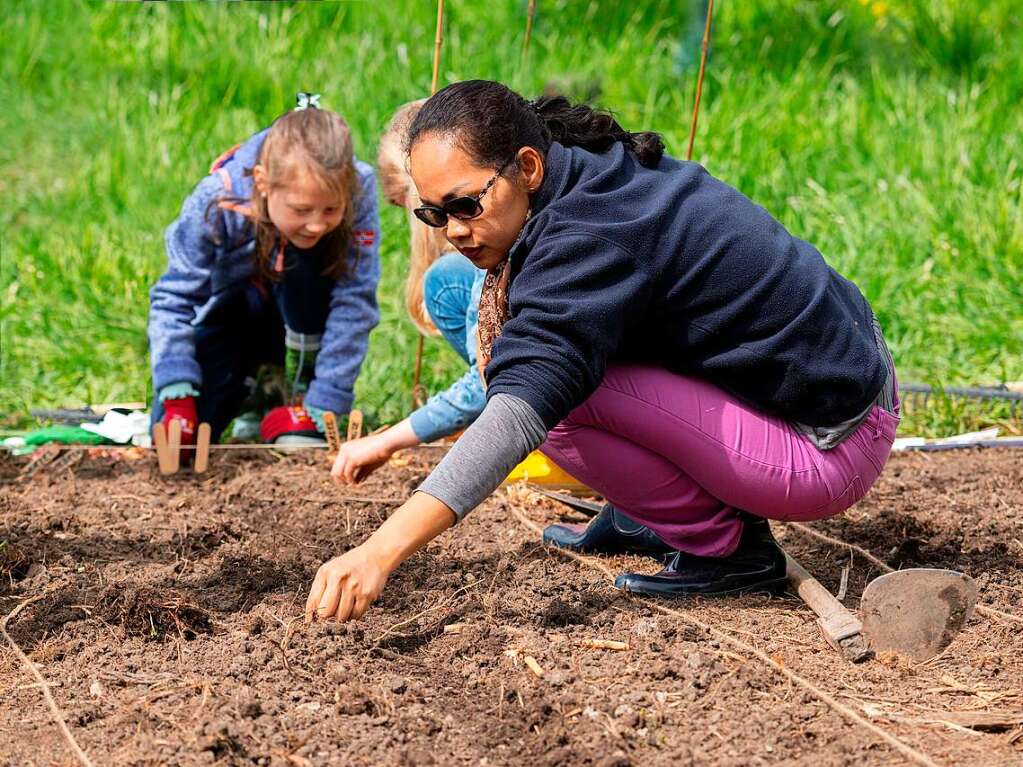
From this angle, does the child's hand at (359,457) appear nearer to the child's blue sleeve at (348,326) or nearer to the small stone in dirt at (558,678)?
the small stone in dirt at (558,678)

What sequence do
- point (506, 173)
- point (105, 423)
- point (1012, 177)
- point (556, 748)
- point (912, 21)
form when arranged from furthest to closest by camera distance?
point (912, 21)
point (1012, 177)
point (105, 423)
point (506, 173)
point (556, 748)

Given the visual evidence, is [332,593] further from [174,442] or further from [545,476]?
[174,442]

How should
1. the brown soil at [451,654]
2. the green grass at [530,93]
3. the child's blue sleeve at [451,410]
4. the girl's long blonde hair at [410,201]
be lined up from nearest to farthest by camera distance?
the brown soil at [451,654] < the child's blue sleeve at [451,410] < the girl's long blonde hair at [410,201] < the green grass at [530,93]

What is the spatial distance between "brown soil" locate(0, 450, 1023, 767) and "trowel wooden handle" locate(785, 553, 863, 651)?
37 millimetres

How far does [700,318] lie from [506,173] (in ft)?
1.42

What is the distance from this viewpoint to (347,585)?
186 centimetres

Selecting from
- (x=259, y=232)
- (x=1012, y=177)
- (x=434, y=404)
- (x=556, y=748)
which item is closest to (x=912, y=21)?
(x=1012, y=177)

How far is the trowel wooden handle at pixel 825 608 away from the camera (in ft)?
7.50

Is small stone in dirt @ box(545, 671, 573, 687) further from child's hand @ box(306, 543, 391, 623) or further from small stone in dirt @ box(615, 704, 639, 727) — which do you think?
child's hand @ box(306, 543, 391, 623)

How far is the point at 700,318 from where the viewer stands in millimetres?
2211

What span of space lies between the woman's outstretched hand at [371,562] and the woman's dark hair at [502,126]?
597 millimetres

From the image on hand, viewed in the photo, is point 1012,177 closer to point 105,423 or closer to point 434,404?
point 434,404

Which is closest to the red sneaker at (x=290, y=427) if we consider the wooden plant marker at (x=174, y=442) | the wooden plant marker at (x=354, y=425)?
the wooden plant marker at (x=354, y=425)

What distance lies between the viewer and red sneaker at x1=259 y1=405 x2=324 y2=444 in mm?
3627
